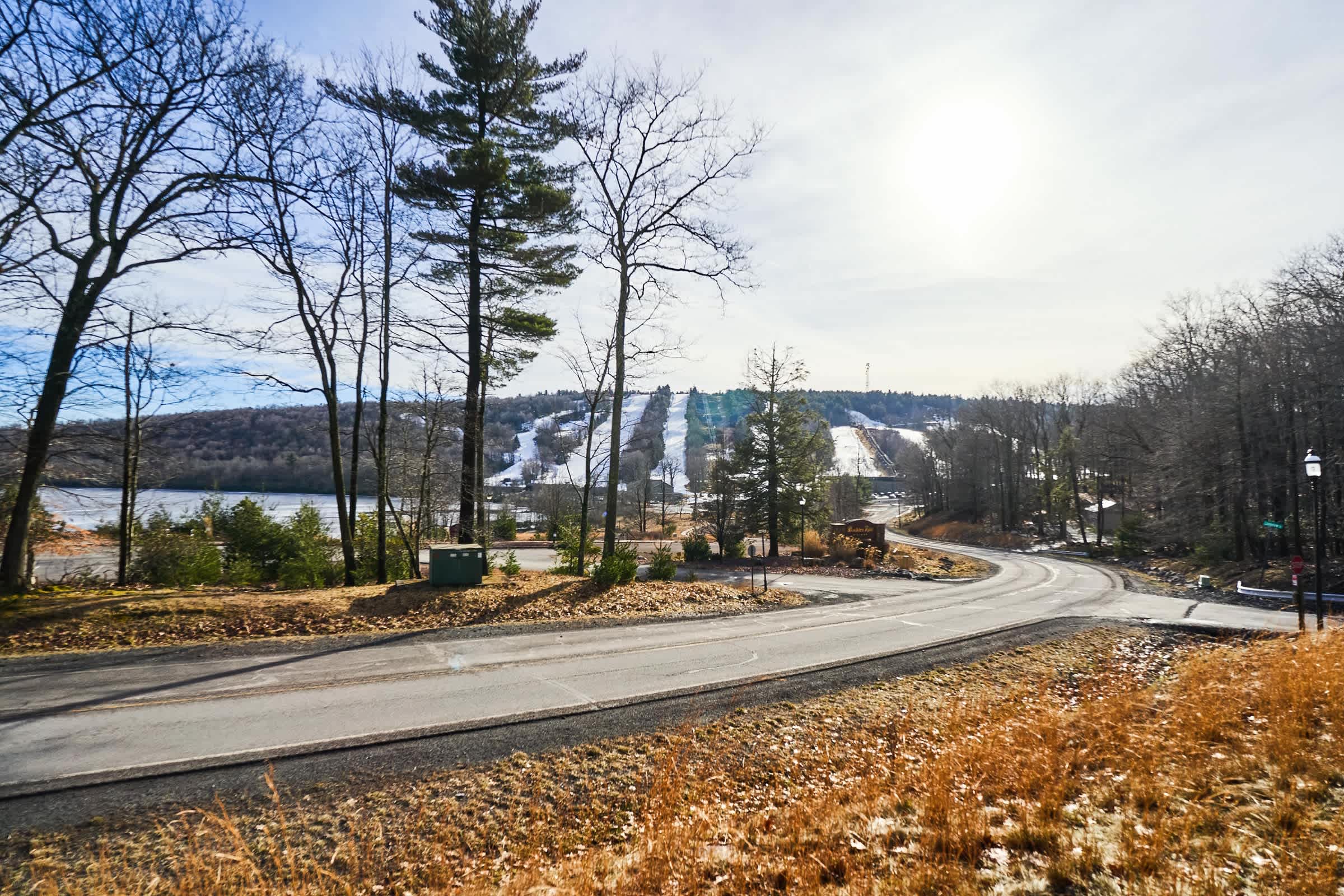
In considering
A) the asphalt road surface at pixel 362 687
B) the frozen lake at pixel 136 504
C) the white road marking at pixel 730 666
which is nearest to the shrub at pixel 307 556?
the frozen lake at pixel 136 504

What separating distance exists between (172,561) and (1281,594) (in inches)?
1417

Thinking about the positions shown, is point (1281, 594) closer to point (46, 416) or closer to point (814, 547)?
point (814, 547)

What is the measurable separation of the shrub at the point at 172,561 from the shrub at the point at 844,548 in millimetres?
27018

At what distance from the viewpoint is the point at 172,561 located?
52.4ft

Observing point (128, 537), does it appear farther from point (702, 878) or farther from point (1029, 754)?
point (1029, 754)

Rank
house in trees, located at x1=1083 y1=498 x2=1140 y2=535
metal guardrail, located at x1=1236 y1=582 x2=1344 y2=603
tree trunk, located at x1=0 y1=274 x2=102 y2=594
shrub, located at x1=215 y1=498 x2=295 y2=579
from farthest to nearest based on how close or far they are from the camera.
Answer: house in trees, located at x1=1083 y1=498 x2=1140 y2=535 < metal guardrail, located at x1=1236 y1=582 x2=1344 y2=603 < shrub, located at x1=215 y1=498 x2=295 y2=579 < tree trunk, located at x1=0 y1=274 x2=102 y2=594

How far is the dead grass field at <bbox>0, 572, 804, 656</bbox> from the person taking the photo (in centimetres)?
943

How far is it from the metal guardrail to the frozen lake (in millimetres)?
32105

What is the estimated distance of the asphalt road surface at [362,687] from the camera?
602 cm

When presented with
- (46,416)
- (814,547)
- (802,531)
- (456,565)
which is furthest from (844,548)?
(46,416)

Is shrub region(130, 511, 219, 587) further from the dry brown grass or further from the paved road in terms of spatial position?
the dry brown grass

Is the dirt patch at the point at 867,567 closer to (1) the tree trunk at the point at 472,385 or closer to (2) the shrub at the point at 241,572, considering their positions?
(1) the tree trunk at the point at 472,385

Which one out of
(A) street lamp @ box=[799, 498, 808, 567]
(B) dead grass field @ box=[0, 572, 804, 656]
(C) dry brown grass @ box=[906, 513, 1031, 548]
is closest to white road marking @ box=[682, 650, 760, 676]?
(B) dead grass field @ box=[0, 572, 804, 656]

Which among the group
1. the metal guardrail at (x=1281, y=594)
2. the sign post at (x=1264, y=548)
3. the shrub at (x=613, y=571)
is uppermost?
the shrub at (x=613, y=571)
